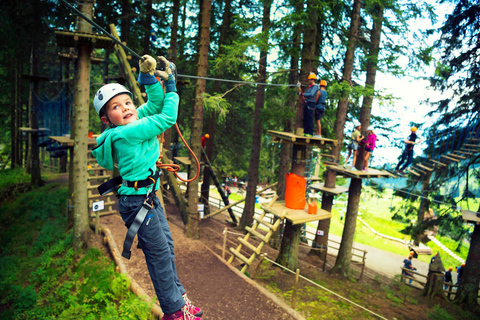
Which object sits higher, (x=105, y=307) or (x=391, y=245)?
(x=105, y=307)

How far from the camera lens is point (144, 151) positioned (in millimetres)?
2467

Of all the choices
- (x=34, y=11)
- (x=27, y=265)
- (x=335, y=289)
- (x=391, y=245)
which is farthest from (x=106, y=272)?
(x=391, y=245)

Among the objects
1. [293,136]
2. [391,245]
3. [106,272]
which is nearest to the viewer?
[106,272]

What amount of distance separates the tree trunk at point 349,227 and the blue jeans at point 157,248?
10202 mm

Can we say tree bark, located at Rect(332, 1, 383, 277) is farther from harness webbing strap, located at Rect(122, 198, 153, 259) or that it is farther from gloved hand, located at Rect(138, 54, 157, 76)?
gloved hand, located at Rect(138, 54, 157, 76)

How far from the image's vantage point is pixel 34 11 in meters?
14.6

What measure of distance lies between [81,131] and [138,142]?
632cm

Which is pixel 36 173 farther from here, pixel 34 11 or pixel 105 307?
pixel 105 307

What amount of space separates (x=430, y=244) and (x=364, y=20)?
22.4 meters

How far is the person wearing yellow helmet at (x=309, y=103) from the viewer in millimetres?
8234

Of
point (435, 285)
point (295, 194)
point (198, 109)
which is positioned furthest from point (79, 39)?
point (435, 285)

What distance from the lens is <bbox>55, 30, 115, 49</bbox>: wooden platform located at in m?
7.02

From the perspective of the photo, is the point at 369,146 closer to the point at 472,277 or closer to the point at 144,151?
the point at 472,277

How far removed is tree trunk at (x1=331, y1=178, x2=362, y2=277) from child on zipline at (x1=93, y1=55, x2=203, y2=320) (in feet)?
33.6
